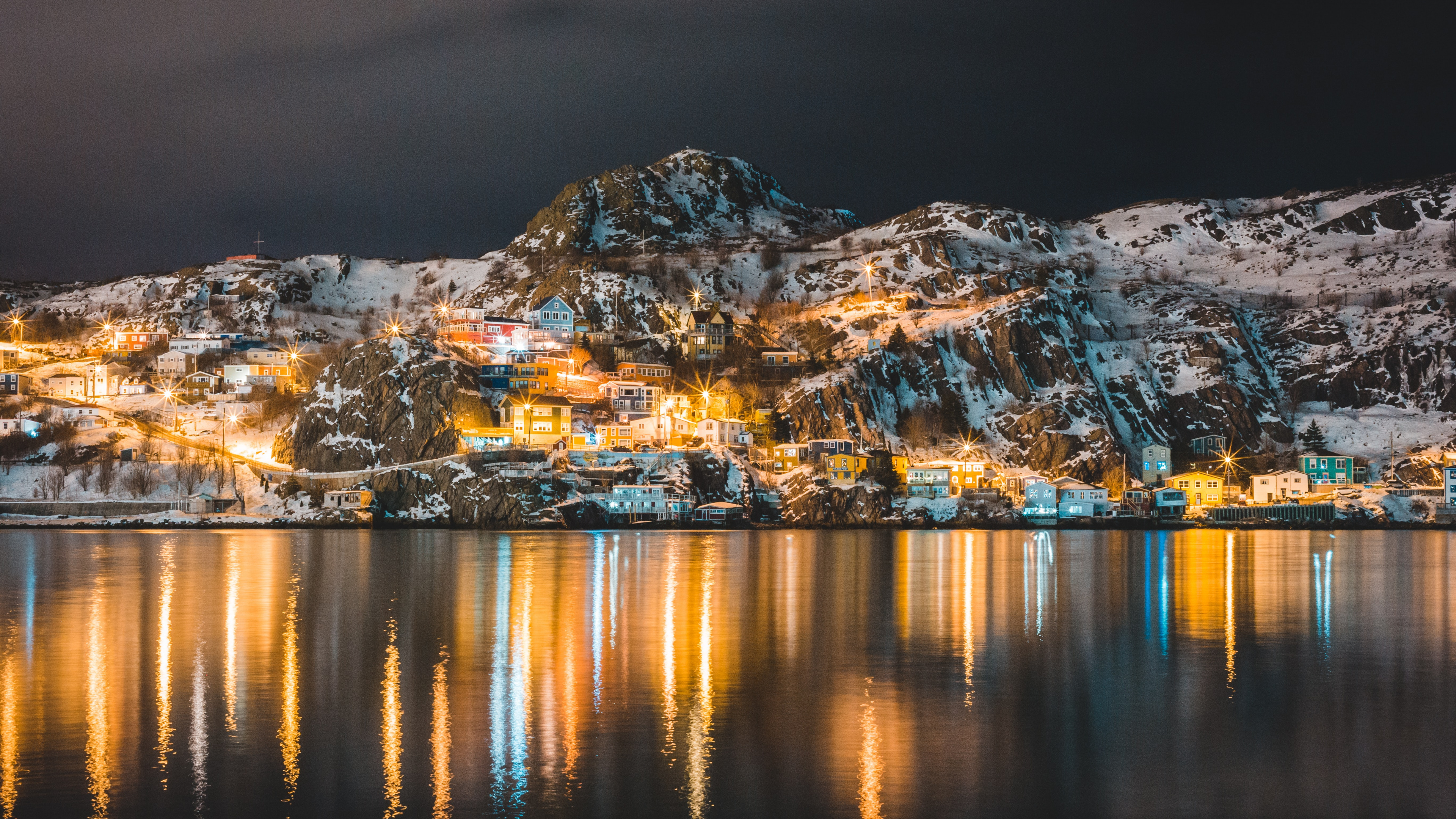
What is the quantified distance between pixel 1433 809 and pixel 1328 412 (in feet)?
383

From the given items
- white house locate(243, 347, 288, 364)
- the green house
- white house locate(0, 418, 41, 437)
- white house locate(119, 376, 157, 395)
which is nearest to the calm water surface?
white house locate(0, 418, 41, 437)

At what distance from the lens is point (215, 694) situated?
24281 mm

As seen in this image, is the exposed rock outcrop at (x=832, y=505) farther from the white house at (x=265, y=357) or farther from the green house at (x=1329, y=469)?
the white house at (x=265, y=357)

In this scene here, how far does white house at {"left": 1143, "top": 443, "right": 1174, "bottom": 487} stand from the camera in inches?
4215

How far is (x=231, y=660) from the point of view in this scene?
94.2 ft

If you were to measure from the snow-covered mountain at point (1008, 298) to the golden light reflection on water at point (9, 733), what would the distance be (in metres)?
78.2

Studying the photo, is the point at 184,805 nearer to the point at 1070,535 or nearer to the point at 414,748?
the point at 414,748

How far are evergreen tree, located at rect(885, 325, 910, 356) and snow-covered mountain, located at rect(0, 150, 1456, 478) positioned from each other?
2.25 feet

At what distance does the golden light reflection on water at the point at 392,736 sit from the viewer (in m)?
16.9

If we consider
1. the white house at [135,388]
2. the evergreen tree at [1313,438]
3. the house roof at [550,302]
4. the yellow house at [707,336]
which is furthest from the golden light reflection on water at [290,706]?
the evergreen tree at [1313,438]

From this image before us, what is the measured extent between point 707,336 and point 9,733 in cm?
10136

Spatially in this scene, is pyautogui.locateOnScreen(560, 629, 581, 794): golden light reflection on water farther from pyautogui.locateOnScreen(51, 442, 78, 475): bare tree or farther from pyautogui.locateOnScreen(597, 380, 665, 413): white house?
pyautogui.locateOnScreen(51, 442, 78, 475): bare tree

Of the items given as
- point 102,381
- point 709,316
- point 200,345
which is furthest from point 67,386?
point 709,316

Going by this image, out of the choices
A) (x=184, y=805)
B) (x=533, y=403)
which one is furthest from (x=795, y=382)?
(x=184, y=805)
